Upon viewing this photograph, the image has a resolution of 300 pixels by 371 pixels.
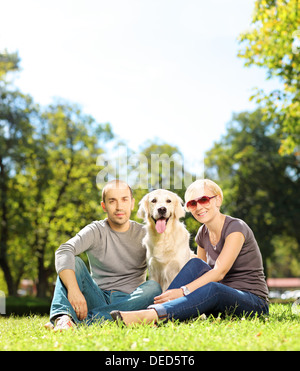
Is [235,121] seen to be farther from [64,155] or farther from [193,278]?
[193,278]

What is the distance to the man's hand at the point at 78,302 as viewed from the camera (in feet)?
13.5

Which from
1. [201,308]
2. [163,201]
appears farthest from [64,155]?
[201,308]

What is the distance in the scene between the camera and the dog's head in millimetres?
5383

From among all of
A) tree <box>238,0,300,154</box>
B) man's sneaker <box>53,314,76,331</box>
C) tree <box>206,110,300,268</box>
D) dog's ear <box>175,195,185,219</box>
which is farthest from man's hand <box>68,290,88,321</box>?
tree <box>206,110,300,268</box>

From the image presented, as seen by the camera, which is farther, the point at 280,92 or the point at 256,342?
the point at 280,92

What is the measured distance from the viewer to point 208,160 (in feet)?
101

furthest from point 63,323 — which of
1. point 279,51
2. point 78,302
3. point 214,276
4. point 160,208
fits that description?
point 279,51

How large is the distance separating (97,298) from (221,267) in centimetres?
139

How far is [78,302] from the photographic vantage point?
Answer: 13.5 feet

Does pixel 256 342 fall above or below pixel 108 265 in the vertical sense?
below

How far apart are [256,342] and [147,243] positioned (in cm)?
231

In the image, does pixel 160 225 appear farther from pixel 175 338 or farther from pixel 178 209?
pixel 175 338

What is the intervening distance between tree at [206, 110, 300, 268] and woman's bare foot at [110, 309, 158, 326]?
22504mm

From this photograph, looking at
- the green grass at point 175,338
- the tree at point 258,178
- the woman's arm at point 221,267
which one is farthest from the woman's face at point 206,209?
the tree at point 258,178
